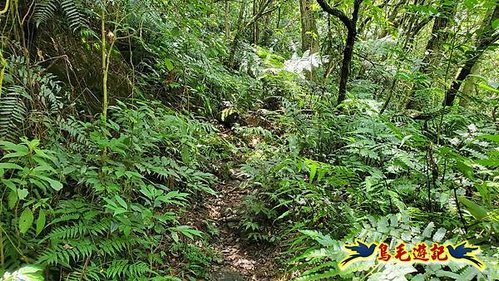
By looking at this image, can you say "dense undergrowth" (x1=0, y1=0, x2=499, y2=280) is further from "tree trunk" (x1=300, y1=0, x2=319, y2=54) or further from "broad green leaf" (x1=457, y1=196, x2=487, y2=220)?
"tree trunk" (x1=300, y1=0, x2=319, y2=54)

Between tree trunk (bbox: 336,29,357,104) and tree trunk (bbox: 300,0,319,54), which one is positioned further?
tree trunk (bbox: 300,0,319,54)

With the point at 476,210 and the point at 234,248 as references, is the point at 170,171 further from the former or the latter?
the point at 476,210

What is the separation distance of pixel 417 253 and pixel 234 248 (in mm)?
2111

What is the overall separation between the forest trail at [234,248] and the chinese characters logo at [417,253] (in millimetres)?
1407

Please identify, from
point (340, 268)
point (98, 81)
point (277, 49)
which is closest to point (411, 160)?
point (340, 268)

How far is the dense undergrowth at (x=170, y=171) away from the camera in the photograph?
219 cm

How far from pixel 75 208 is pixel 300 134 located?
116 inches

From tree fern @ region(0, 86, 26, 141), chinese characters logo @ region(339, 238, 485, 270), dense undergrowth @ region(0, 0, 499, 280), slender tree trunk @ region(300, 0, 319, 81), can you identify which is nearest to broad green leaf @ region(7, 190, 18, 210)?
dense undergrowth @ region(0, 0, 499, 280)

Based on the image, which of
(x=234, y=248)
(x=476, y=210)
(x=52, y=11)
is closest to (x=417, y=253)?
(x=476, y=210)

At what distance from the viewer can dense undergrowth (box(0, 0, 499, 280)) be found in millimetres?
2193

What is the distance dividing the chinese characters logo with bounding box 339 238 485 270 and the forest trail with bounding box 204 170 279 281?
1.41 m

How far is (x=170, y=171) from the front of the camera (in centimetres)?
315

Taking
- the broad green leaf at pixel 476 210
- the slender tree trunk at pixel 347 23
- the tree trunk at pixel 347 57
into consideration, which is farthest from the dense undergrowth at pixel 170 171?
the slender tree trunk at pixel 347 23

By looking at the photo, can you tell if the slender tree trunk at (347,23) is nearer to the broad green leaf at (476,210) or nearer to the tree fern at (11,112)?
the broad green leaf at (476,210)
